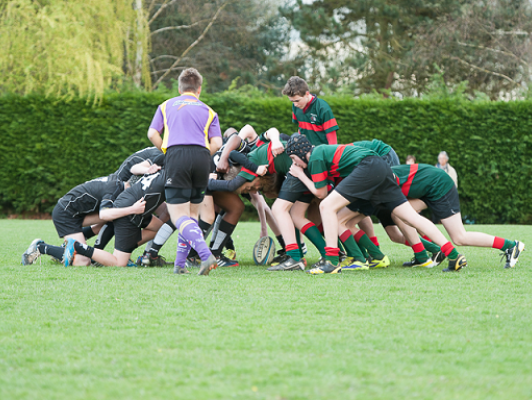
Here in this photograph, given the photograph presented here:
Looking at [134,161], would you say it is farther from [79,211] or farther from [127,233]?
[127,233]

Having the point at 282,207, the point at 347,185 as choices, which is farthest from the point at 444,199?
the point at 282,207

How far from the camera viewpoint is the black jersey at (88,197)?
6.45m

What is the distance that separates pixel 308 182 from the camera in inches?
231

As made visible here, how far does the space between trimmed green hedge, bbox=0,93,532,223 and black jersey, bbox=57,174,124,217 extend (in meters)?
9.11

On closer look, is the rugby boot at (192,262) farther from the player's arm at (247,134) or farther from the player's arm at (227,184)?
the player's arm at (247,134)

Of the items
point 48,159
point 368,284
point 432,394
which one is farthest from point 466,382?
point 48,159

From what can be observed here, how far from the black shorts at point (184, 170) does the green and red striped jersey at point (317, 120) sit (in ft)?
5.21

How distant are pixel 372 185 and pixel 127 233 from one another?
2521 mm

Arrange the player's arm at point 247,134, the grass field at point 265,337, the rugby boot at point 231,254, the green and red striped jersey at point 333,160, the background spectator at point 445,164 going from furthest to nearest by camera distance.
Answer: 1. the background spectator at point 445,164
2. the rugby boot at point 231,254
3. the player's arm at point 247,134
4. the green and red striped jersey at point 333,160
5. the grass field at point 265,337

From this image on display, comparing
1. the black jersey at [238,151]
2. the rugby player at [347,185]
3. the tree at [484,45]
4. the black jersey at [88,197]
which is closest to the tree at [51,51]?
the black jersey at [88,197]

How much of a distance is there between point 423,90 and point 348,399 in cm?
2165

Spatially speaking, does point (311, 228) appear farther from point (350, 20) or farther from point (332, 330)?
point (350, 20)

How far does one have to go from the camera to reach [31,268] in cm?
596

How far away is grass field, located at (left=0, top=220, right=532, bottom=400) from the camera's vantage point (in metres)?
2.44
